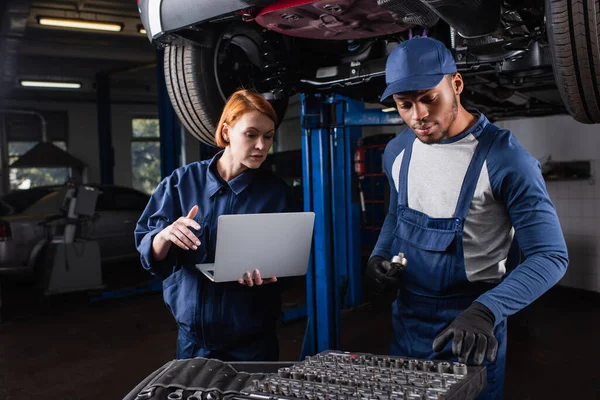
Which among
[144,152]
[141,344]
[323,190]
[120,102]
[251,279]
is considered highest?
[120,102]

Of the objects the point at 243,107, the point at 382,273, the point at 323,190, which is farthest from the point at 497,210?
the point at 323,190

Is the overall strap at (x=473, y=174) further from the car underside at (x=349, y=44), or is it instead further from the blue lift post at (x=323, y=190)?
the blue lift post at (x=323, y=190)

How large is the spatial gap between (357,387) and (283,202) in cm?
96

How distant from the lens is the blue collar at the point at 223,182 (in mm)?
1839

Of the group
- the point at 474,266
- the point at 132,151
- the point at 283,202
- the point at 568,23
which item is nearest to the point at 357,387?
the point at 474,266

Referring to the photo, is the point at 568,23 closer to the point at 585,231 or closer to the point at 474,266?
the point at 474,266

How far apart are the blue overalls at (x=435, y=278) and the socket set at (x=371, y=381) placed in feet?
1.62

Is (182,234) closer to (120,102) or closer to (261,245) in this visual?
(261,245)

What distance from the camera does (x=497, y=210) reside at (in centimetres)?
157

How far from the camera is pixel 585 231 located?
5.93 metres

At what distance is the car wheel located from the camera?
257 centimetres

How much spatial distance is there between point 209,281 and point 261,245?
0.26 metres

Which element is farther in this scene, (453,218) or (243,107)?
(243,107)

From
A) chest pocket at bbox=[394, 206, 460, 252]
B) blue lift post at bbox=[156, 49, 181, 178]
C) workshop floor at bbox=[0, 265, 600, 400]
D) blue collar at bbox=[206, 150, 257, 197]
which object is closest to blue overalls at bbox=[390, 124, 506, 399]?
chest pocket at bbox=[394, 206, 460, 252]
